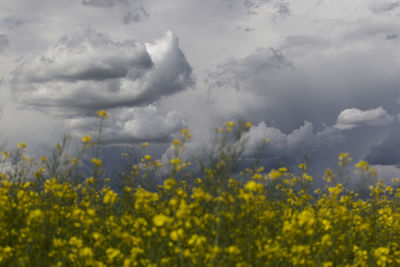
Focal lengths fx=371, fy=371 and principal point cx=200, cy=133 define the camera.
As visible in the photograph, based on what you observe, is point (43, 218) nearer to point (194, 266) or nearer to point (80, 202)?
point (194, 266)

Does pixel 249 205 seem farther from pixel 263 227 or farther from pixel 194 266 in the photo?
pixel 263 227

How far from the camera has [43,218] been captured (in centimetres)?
503

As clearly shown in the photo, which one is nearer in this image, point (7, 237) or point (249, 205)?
point (249, 205)

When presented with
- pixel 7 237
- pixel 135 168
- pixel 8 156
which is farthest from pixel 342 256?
pixel 8 156

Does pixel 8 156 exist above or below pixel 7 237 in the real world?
above

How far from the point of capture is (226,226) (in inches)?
201

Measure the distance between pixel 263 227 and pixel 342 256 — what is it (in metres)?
1.60

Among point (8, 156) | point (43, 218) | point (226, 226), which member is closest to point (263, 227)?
point (226, 226)

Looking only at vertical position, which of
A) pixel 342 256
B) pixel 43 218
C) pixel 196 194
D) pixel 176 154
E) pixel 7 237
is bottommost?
pixel 342 256

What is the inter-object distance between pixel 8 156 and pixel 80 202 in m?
2.84

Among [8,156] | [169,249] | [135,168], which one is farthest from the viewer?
[8,156]

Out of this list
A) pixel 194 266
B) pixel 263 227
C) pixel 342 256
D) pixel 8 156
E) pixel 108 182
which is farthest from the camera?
pixel 108 182

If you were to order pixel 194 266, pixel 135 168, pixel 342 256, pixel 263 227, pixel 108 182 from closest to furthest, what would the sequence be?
1. pixel 194 266
2. pixel 342 256
3. pixel 263 227
4. pixel 135 168
5. pixel 108 182

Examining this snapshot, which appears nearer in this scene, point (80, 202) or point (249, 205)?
point (249, 205)
